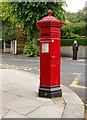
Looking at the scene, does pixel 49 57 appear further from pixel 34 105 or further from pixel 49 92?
pixel 34 105

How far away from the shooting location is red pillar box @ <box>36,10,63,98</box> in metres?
6.86

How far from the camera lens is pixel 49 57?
691 centimetres

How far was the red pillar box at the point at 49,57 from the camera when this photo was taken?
6863 mm

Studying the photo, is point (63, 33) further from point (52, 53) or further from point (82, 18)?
point (52, 53)

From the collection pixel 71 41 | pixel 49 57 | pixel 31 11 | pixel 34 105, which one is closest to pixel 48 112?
pixel 34 105

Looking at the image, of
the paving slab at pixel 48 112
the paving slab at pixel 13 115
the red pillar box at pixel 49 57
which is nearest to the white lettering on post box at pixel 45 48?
the red pillar box at pixel 49 57

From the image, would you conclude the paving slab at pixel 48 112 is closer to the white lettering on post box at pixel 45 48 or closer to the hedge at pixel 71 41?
the white lettering on post box at pixel 45 48

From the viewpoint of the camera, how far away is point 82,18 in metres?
35.8

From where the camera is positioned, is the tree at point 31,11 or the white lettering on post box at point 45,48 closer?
the white lettering on post box at point 45,48

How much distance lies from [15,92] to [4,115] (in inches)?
85.5

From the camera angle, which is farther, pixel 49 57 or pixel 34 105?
pixel 49 57

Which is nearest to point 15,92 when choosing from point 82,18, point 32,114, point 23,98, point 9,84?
point 23,98

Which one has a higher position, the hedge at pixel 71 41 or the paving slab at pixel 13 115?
the hedge at pixel 71 41

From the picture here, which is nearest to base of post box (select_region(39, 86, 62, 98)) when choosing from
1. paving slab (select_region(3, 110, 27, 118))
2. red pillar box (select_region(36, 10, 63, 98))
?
red pillar box (select_region(36, 10, 63, 98))
